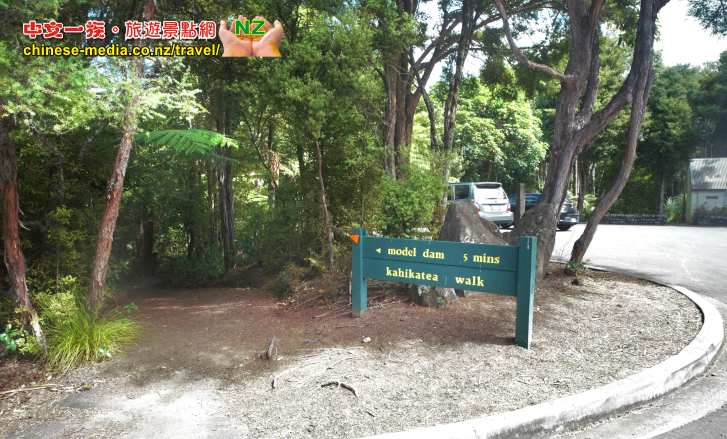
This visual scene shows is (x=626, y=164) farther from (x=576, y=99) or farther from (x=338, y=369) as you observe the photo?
(x=338, y=369)

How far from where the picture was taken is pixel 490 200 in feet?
57.0

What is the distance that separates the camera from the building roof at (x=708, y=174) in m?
31.0

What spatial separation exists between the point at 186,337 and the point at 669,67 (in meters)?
36.3

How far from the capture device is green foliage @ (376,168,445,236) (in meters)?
7.59

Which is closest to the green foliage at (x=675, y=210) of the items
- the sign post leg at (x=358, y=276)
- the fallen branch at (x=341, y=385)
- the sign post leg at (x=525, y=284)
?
the sign post leg at (x=525, y=284)

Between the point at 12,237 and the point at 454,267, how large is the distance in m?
4.39

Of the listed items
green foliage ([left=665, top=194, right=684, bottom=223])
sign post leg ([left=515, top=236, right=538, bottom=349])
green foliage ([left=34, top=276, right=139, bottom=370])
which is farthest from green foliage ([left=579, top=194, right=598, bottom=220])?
green foliage ([left=34, top=276, right=139, bottom=370])

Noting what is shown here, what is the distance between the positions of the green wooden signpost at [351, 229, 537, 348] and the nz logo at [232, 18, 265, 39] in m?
3.92

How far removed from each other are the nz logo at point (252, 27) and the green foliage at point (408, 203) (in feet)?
9.95

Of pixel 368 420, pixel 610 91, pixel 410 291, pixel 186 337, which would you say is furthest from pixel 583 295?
pixel 610 91

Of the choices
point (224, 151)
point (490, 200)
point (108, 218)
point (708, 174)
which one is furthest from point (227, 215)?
point (708, 174)

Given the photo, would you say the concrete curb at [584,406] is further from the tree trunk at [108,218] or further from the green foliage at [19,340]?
the tree trunk at [108,218]

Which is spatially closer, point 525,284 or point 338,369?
point 338,369

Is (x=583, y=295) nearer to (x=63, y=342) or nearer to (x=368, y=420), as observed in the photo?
(x=368, y=420)
